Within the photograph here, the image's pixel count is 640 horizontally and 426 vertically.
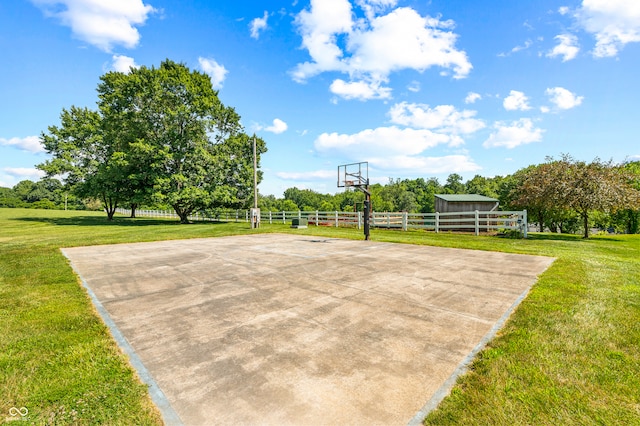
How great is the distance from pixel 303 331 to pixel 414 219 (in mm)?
19901

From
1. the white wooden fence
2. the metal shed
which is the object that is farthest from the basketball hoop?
the metal shed

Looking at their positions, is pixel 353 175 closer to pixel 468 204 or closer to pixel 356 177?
pixel 356 177

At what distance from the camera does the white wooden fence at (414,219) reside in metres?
14.8

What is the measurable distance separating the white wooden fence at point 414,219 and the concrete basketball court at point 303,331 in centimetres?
795

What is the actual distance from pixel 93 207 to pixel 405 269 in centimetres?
10019

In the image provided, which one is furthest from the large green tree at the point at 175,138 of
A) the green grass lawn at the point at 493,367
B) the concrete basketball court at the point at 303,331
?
the green grass lawn at the point at 493,367

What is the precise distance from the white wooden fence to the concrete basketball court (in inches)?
313

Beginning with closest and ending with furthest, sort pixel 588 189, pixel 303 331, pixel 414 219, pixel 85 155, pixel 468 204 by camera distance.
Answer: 1. pixel 303 331
2. pixel 588 189
3. pixel 414 219
4. pixel 468 204
5. pixel 85 155

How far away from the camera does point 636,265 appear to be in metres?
7.43

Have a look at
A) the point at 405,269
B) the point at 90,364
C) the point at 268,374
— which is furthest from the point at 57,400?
the point at 405,269

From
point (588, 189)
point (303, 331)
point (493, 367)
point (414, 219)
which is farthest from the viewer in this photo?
point (414, 219)

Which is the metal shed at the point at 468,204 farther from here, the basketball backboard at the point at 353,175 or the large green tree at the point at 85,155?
the large green tree at the point at 85,155

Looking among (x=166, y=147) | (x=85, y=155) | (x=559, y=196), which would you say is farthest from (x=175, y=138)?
(x=559, y=196)

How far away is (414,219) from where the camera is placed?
72.4 ft
